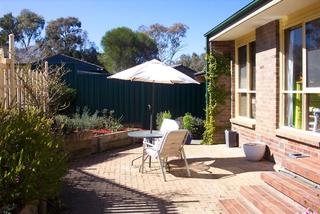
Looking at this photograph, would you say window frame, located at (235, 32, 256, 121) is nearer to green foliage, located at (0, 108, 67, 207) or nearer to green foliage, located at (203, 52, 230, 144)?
green foliage, located at (203, 52, 230, 144)

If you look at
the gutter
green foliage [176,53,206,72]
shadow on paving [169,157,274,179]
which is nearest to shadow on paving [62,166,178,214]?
shadow on paving [169,157,274,179]

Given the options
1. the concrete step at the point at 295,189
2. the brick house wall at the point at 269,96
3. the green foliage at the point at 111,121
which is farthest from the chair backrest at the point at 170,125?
the green foliage at the point at 111,121

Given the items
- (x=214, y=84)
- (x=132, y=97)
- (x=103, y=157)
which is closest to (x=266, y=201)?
(x=103, y=157)

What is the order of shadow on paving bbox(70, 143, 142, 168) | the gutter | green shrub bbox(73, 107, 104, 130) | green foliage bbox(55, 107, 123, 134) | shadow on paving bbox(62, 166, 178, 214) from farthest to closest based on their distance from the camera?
green shrub bbox(73, 107, 104, 130)
green foliage bbox(55, 107, 123, 134)
shadow on paving bbox(70, 143, 142, 168)
the gutter
shadow on paving bbox(62, 166, 178, 214)

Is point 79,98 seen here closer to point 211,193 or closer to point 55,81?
point 55,81

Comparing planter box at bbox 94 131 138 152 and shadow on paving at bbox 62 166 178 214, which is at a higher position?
planter box at bbox 94 131 138 152

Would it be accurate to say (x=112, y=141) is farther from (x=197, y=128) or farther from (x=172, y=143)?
(x=172, y=143)

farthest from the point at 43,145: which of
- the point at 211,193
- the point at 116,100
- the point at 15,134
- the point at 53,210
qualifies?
the point at 116,100

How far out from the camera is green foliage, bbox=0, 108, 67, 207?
4.38 meters

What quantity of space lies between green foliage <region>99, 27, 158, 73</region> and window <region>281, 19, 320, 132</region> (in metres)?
41.8

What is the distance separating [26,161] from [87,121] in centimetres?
706

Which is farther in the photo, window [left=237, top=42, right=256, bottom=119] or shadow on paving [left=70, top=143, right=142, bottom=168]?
window [left=237, top=42, right=256, bottom=119]

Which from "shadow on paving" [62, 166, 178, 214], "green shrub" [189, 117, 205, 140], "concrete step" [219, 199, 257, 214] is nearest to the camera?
"concrete step" [219, 199, 257, 214]

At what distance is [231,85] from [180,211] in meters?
7.03
